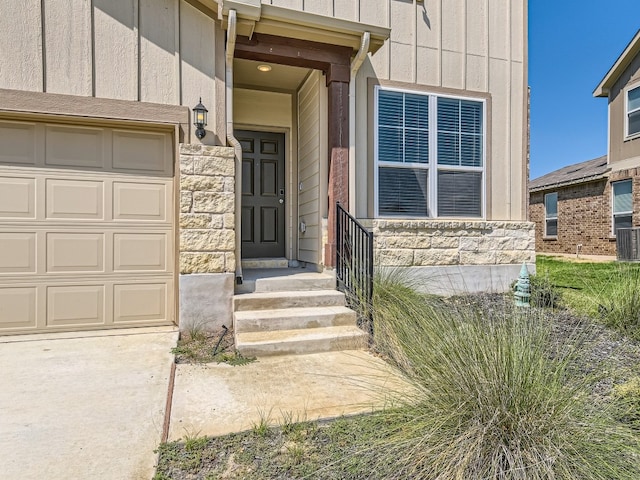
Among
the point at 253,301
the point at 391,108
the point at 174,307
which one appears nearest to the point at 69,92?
the point at 174,307

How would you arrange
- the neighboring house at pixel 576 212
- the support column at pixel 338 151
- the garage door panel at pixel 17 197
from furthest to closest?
the neighboring house at pixel 576 212 < the support column at pixel 338 151 < the garage door panel at pixel 17 197

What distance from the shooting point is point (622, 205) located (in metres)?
11.2

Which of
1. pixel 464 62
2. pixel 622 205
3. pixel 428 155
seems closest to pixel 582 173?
pixel 622 205

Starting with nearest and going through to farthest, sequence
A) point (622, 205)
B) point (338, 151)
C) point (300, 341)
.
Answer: point (300, 341)
point (338, 151)
point (622, 205)

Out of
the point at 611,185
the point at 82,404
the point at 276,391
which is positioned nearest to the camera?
→ the point at 82,404

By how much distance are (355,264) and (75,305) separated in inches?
113

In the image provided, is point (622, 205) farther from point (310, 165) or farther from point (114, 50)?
point (114, 50)

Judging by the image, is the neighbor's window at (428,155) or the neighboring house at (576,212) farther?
the neighboring house at (576,212)

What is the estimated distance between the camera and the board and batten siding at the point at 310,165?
16.0 ft

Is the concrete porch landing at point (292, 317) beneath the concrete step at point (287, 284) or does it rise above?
beneath

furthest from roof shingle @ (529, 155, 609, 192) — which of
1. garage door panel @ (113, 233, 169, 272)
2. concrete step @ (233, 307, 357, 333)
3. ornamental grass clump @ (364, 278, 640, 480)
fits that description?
garage door panel @ (113, 233, 169, 272)

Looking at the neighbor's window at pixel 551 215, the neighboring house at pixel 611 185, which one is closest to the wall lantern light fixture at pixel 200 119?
the neighboring house at pixel 611 185

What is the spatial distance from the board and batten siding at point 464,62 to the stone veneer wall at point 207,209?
5.64 feet

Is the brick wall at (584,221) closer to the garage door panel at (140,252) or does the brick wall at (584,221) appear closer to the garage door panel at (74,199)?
the garage door panel at (140,252)
